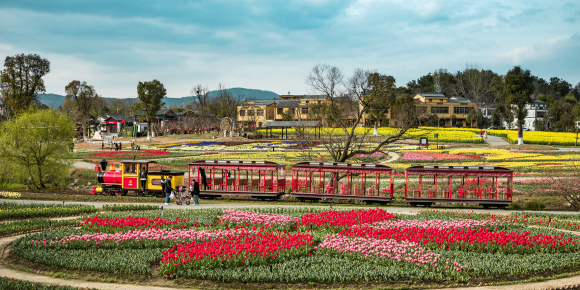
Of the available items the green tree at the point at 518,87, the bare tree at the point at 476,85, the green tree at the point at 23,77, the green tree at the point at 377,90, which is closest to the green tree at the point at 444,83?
the bare tree at the point at 476,85

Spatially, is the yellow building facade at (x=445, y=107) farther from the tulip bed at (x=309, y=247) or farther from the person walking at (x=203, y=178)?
the tulip bed at (x=309, y=247)

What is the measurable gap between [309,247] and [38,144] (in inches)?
1117

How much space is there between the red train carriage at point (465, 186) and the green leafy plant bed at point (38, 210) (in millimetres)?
18941

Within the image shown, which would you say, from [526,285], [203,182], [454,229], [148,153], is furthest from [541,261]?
[148,153]

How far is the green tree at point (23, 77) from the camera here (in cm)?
7912

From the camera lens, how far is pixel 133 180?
3045 centimetres

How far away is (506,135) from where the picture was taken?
3452 inches

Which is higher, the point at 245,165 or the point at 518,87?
the point at 518,87

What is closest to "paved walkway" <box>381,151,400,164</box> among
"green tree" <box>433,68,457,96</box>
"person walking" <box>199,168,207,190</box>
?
"person walking" <box>199,168,207,190</box>

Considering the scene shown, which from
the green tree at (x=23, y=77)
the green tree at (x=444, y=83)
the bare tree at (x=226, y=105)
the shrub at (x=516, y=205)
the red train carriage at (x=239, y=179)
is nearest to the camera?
the shrub at (x=516, y=205)

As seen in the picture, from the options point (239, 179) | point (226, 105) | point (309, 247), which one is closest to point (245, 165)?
point (239, 179)

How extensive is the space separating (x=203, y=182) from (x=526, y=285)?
71.2 ft

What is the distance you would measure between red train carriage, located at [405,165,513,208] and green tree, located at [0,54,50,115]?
7523 centimetres

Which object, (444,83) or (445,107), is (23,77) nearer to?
(445,107)
